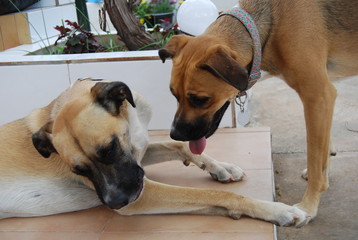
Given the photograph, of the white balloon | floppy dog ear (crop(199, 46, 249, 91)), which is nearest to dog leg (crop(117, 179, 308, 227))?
floppy dog ear (crop(199, 46, 249, 91))

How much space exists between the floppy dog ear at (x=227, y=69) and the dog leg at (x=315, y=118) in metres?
0.48

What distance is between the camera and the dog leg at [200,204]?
8.99ft

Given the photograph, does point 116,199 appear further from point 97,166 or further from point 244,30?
point 244,30

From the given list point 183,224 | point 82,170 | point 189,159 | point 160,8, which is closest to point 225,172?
point 189,159

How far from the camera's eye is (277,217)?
2691 mm

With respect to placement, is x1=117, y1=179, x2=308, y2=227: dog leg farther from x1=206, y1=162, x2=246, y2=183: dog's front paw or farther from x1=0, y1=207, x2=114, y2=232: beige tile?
x1=206, y1=162, x2=246, y2=183: dog's front paw

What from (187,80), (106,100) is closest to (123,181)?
(106,100)

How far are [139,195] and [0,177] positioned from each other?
3.03ft

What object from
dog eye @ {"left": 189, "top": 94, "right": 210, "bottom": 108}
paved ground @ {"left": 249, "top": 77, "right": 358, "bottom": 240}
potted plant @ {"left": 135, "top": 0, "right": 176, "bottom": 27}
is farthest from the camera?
potted plant @ {"left": 135, "top": 0, "right": 176, "bottom": 27}

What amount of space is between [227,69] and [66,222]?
141 centimetres

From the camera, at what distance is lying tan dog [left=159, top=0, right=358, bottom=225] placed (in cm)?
277

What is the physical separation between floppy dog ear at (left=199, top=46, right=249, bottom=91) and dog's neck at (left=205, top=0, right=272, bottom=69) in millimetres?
269

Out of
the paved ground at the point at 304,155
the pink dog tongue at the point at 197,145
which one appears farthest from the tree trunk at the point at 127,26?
the pink dog tongue at the point at 197,145

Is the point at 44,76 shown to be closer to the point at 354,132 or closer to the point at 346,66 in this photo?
the point at 346,66
